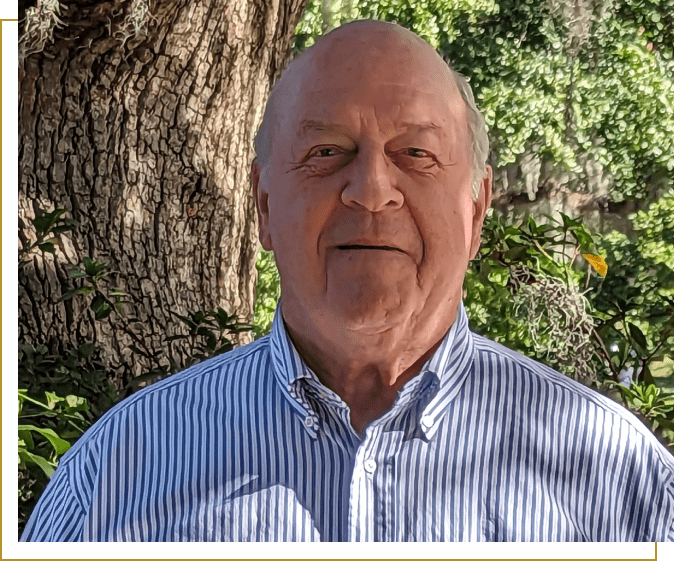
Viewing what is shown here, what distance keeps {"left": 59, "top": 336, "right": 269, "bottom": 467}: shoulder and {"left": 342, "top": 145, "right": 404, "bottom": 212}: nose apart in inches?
13.3

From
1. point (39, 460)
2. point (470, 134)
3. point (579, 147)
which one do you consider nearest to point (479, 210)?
point (470, 134)

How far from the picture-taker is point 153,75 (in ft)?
6.24

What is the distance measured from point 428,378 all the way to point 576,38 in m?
0.89

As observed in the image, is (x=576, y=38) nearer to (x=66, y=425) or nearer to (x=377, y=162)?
(x=377, y=162)

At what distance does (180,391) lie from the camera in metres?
1.40

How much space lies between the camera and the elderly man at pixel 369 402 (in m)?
1.26

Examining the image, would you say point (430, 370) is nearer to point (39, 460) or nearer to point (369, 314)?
point (369, 314)

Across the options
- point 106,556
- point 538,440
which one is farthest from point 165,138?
point 538,440

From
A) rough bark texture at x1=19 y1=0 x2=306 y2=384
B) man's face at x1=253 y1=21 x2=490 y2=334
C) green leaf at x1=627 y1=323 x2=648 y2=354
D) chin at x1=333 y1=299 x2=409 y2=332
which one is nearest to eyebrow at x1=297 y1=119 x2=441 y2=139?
man's face at x1=253 y1=21 x2=490 y2=334

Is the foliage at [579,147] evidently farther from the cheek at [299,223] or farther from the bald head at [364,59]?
the cheek at [299,223]

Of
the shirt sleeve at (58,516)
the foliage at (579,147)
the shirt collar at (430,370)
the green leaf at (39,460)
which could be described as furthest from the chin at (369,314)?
the green leaf at (39,460)

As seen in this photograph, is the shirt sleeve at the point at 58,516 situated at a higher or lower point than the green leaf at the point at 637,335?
lower

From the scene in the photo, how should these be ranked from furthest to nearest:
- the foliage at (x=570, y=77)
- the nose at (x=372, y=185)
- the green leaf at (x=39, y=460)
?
the foliage at (x=570, y=77) → the green leaf at (x=39, y=460) → the nose at (x=372, y=185)

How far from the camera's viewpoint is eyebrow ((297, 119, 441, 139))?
1254mm
